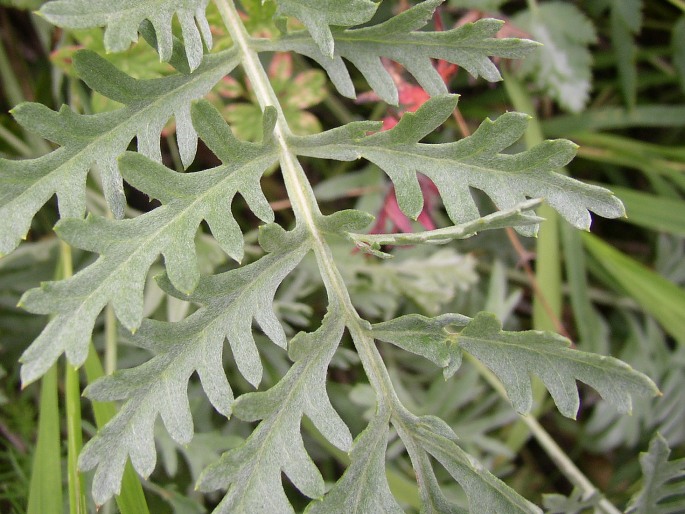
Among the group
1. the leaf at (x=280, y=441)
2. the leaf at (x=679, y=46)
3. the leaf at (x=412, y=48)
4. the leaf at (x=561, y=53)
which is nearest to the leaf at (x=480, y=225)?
the leaf at (x=280, y=441)

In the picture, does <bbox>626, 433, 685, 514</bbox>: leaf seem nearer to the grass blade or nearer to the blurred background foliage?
the blurred background foliage

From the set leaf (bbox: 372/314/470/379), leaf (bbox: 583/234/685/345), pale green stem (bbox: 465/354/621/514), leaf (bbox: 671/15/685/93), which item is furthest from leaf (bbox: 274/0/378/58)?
leaf (bbox: 671/15/685/93)

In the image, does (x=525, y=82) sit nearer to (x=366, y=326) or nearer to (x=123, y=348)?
(x=366, y=326)

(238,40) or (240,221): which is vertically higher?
(238,40)

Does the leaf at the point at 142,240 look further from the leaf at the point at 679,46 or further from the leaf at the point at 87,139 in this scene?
the leaf at the point at 679,46

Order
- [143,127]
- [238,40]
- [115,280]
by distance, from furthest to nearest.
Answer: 1. [238,40]
2. [143,127]
3. [115,280]

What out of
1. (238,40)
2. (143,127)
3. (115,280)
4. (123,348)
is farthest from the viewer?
(123,348)

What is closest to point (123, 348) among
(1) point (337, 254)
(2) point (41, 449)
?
(2) point (41, 449)
